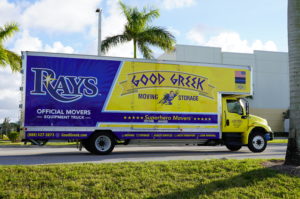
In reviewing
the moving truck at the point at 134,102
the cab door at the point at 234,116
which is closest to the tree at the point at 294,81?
the moving truck at the point at 134,102

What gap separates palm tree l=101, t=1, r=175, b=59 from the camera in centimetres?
2230

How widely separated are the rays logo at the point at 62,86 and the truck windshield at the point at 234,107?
554 cm

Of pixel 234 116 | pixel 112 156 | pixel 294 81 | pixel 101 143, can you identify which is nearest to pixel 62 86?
pixel 101 143

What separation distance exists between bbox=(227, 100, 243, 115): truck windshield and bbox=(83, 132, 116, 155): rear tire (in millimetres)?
5020

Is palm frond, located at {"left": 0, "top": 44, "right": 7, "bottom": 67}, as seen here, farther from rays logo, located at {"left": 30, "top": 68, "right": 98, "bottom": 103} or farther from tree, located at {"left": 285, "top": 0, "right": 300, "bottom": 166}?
tree, located at {"left": 285, "top": 0, "right": 300, "bottom": 166}

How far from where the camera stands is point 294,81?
27.3ft

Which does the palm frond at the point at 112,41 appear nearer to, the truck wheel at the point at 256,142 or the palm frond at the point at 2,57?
the palm frond at the point at 2,57

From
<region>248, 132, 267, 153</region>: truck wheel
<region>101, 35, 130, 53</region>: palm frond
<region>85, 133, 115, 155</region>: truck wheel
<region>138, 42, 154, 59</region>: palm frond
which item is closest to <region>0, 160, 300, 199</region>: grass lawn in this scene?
<region>85, 133, 115, 155</region>: truck wheel

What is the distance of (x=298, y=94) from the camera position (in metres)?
8.23

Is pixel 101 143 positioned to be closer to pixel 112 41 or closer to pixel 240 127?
pixel 240 127

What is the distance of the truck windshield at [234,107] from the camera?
1458cm

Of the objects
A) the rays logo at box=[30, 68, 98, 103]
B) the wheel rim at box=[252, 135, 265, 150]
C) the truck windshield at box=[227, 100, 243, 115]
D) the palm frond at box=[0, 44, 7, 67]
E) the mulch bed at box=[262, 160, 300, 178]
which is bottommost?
the mulch bed at box=[262, 160, 300, 178]

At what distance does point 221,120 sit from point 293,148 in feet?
19.8

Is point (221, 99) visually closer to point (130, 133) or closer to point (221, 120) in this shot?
point (221, 120)
